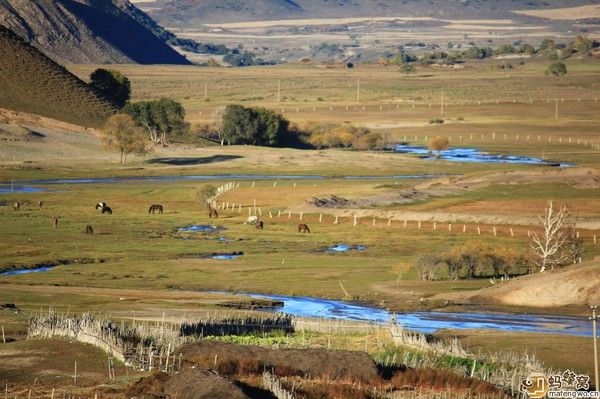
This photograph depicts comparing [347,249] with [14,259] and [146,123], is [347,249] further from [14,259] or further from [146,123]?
[146,123]

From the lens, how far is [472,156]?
119 m

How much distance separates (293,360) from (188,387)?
193 inches

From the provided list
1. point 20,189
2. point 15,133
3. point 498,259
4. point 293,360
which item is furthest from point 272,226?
point 15,133

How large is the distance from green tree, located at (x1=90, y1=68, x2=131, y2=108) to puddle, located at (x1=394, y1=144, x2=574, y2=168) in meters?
38.7

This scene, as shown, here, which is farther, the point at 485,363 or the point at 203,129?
the point at 203,129

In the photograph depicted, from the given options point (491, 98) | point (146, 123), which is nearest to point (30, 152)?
point (146, 123)

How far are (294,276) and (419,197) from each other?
2955 centimetres

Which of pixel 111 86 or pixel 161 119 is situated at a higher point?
pixel 111 86

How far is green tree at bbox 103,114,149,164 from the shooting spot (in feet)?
375

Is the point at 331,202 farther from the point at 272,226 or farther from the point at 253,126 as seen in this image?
the point at 253,126

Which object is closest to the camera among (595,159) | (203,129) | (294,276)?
(294,276)

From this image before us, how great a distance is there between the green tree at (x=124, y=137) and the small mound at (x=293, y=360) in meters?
82.0

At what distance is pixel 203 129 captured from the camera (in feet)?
463

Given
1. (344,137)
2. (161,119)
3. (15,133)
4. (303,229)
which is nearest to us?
(303,229)
